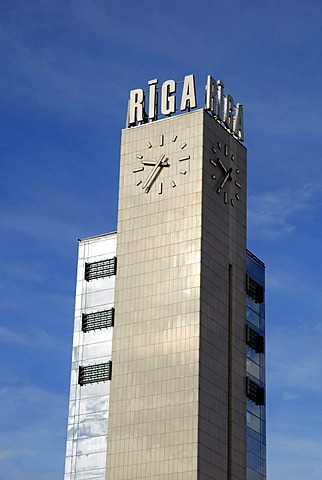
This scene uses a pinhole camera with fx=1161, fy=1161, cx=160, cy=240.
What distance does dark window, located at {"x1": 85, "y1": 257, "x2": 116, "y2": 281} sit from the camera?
144875 mm

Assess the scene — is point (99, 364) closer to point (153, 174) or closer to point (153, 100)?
point (153, 174)

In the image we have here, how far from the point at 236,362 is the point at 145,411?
13.5m

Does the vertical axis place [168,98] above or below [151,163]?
above

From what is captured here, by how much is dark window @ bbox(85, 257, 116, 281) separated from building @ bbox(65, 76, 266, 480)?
0.58 ft

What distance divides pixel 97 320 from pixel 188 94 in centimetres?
3045

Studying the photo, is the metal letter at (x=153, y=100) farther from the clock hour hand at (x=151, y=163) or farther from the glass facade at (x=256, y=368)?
the glass facade at (x=256, y=368)

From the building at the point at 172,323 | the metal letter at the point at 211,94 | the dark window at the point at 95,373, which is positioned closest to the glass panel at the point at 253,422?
the building at the point at 172,323

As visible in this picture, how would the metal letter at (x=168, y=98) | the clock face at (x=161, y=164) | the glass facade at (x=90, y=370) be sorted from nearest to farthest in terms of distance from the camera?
the glass facade at (x=90, y=370), the clock face at (x=161, y=164), the metal letter at (x=168, y=98)

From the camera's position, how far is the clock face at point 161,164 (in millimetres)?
141250

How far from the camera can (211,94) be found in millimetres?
146125

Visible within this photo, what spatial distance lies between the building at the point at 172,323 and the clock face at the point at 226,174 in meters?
0.18

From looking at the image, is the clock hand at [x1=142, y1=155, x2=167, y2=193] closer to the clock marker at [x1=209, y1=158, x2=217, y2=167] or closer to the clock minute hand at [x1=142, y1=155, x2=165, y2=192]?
the clock minute hand at [x1=142, y1=155, x2=165, y2=192]

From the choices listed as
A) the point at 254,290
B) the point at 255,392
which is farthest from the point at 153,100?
the point at 255,392

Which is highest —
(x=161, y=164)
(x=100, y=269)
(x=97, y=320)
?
(x=161, y=164)
